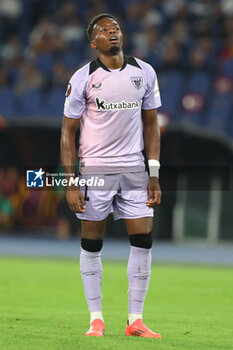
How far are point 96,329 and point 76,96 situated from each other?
5.55 ft

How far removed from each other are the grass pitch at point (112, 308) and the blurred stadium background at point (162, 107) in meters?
4.82

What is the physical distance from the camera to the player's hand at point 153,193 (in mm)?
6098

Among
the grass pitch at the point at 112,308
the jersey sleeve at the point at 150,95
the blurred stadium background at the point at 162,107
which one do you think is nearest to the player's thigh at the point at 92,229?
the grass pitch at the point at 112,308

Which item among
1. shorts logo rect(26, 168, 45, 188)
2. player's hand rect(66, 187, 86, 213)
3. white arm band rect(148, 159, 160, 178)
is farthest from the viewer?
shorts logo rect(26, 168, 45, 188)

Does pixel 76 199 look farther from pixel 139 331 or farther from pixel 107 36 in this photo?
pixel 107 36

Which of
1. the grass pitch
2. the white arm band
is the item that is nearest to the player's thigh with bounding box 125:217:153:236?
the white arm band

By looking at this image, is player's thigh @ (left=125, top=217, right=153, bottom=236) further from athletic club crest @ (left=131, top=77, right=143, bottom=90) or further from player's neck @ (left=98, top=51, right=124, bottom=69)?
player's neck @ (left=98, top=51, right=124, bottom=69)

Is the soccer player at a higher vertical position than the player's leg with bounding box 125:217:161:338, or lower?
higher

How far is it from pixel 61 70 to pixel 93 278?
14.1m

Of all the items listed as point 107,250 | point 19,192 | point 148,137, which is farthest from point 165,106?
point 148,137

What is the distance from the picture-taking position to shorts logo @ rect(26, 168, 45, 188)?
6.52 metres

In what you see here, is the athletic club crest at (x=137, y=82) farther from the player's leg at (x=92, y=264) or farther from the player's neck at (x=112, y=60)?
the player's leg at (x=92, y=264)

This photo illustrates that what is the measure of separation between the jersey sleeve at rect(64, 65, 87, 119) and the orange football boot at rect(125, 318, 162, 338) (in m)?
1.57

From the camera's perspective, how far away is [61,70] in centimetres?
1972
